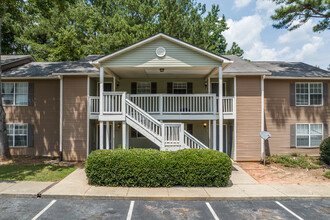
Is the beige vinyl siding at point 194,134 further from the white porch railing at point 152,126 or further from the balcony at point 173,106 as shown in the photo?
the white porch railing at point 152,126

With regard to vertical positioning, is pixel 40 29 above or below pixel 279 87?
above

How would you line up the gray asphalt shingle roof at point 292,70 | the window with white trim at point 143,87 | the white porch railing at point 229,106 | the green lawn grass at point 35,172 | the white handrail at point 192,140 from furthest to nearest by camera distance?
the window with white trim at point 143,87 → the gray asphalt shingle roof at point 292,70 → the white porch railing at point 229,106 → the white handrail at point 192,140 → the green lawn grass at point 35,172

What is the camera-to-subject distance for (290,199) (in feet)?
25.9

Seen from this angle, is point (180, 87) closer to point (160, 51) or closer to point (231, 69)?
point (231, 69)

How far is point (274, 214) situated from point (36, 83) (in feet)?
45.9

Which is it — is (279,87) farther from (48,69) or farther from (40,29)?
(40,29)

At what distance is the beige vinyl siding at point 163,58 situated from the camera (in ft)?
36.7

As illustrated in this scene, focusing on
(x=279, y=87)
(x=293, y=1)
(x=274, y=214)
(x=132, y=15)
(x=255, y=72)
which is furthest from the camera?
(x=132, y=15)

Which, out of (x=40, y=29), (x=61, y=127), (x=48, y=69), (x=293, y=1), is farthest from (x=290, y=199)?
(x=40, y=29)

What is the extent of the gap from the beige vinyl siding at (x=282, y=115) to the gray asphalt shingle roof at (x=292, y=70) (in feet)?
1.78

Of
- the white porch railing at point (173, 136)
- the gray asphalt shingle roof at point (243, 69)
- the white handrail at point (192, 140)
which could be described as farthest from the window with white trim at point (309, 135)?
the white porch railing at point (173, 136)

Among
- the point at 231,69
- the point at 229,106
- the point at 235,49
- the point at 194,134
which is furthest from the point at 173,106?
the point at 235,49

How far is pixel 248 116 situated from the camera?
13.3m

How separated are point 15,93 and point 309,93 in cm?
1786
